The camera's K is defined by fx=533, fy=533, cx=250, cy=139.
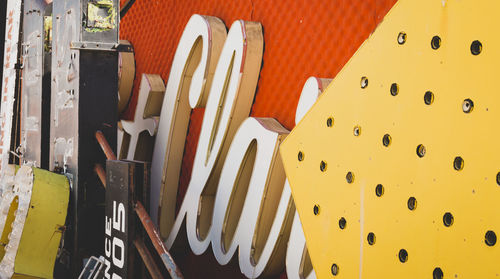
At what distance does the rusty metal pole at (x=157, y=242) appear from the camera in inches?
123

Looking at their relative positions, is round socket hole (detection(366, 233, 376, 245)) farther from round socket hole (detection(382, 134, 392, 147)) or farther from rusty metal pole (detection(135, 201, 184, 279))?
rusty metal pole (detection(135, 201, 184, 279))

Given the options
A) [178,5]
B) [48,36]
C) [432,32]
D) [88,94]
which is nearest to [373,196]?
[432,32]

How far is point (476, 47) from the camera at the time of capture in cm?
113

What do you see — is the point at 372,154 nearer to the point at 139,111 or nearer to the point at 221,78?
the point at 221,78

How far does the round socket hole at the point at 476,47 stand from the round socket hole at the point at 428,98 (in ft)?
0.43

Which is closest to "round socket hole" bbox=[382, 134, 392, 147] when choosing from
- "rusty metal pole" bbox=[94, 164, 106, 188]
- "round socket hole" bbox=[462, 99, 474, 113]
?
"round socket hole" bbox=[462, 99, 474, 113]

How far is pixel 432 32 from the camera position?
1.22m

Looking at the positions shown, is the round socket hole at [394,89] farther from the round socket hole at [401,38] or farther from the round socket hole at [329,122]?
the round socket hole at [329,122]

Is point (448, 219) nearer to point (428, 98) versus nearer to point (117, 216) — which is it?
point (428, 98)

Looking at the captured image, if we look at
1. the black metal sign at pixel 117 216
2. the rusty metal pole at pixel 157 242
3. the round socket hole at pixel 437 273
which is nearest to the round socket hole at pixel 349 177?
the round socket hole at pixel 437 273

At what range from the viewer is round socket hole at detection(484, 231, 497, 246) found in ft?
3.52

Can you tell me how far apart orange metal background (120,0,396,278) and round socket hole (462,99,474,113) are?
1650 mm

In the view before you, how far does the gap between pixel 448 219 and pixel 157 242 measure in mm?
2336

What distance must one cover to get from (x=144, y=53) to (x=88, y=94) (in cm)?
135
